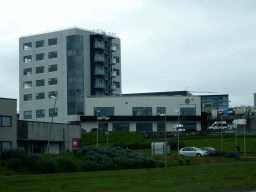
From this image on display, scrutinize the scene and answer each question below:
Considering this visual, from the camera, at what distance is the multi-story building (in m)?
101

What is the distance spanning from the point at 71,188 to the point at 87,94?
272ft

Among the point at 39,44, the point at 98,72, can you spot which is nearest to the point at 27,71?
the point at 39,44

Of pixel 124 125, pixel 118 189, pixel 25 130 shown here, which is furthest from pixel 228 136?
pixel 118 189

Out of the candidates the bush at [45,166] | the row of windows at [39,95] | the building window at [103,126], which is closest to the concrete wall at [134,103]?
the building window at [103,126]

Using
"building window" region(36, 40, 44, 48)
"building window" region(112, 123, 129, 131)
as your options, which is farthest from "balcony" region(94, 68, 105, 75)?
"building window" region(36, 40, 44, 48)

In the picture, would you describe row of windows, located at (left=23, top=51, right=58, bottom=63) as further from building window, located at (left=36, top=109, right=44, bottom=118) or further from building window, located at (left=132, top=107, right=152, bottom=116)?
building window, located at (left=132, top=107, right=152, bottom=116)

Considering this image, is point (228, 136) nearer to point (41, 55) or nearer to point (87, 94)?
point (87, 94)

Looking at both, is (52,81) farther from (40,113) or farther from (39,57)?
(40,113)

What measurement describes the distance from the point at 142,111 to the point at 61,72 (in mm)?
21226

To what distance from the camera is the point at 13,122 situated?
49750 mm

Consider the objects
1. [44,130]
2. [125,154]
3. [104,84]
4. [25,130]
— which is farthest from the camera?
[104,84]

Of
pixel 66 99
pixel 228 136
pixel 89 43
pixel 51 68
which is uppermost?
pixel 89 43

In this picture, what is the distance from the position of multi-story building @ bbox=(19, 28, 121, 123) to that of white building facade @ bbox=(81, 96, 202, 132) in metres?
4.01

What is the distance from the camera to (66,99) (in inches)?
3976
